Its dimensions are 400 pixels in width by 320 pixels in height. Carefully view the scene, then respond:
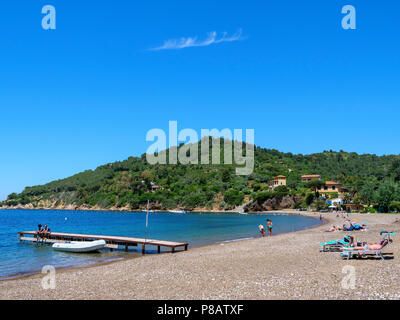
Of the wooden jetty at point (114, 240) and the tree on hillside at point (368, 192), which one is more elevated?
the tree on hillside at point (368, 192)

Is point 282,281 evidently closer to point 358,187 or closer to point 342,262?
point 342,262

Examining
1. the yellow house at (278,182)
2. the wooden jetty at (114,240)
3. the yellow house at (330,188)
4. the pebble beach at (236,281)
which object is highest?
the yellow house at (278,182)

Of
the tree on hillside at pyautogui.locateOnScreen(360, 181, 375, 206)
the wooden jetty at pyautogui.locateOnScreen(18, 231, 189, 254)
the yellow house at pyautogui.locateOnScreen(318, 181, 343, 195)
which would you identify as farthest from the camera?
the yellow house at pyautogui.locateOnScreen(318, 181, 343, 195)

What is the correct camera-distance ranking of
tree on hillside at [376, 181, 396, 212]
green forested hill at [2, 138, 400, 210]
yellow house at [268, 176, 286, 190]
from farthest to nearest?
yellow house at [268, 176, 286, 190] < green forested hill at [2, 138, 400, 210] < tree on hillside at [376, 181, 396, 212]

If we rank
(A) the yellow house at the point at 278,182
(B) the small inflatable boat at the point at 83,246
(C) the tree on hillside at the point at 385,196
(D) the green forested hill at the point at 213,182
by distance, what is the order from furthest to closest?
(A) the yellow house at the point at 278,182, (D) the green forested hill at the point at 213,182, (C) the tree on hillside at the point at 385,196, (B) the small inflatable boat at the point at 83,246

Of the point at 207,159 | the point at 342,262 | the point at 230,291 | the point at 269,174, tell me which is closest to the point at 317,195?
the point at 269,174

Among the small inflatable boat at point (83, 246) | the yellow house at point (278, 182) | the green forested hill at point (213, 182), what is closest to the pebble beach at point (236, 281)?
the small inflatable boat at point (83, 246)

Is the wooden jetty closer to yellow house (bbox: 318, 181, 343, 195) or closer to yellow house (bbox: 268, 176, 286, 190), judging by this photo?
yellow house (bbox: 318, 181, 343, 195)

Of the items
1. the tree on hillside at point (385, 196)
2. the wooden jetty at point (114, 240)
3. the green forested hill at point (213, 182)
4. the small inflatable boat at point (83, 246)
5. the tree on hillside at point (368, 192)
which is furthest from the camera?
the green forested hill at point (213, 182)

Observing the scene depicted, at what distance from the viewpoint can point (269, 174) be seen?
14738 cm

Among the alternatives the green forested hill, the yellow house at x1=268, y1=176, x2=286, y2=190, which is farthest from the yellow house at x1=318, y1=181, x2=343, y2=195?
the yellow house at x1=268, y1=176, x2=286, y2=190

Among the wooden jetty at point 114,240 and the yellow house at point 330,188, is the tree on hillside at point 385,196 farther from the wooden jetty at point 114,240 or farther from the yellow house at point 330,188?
the wooden jetty at point 114,240
